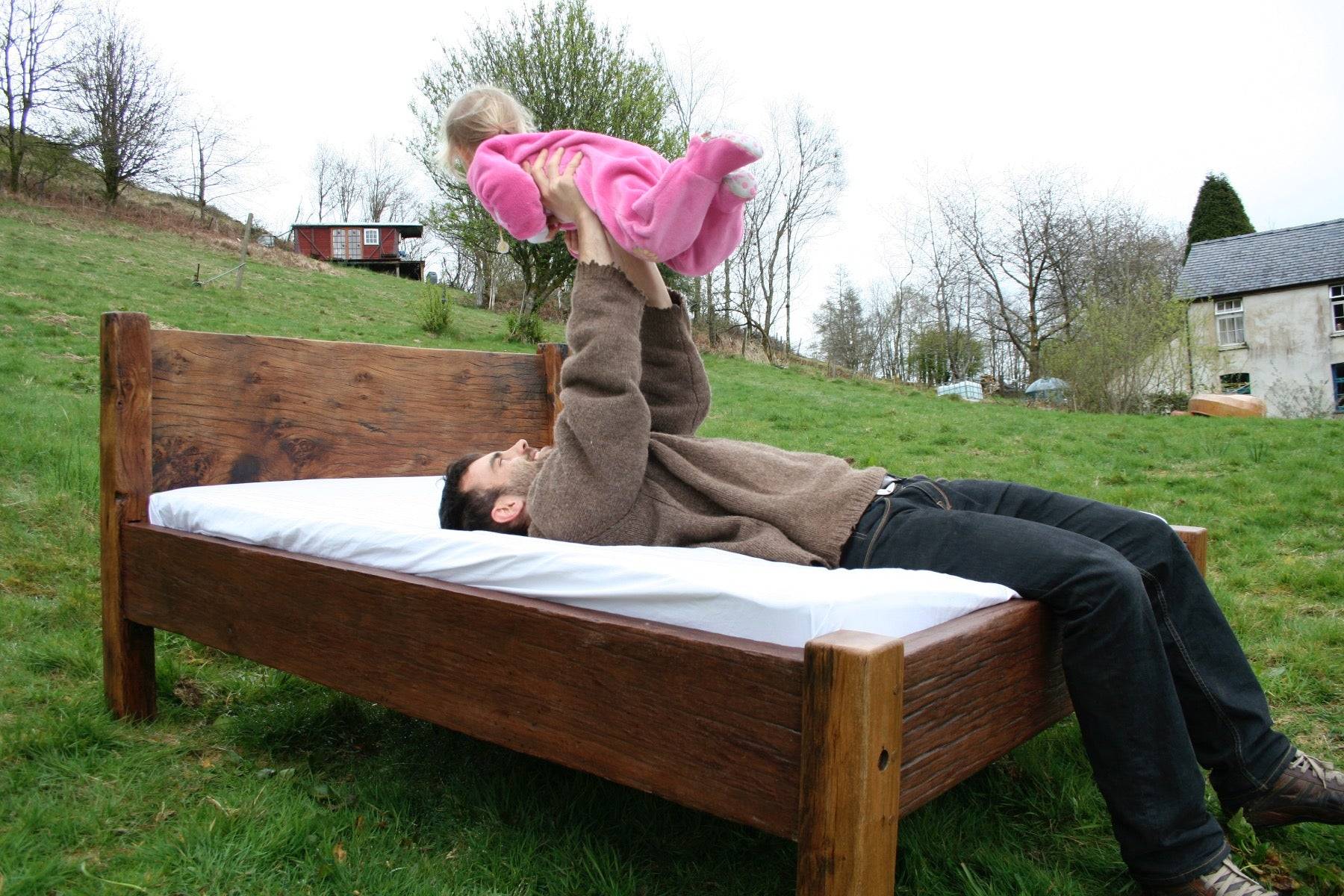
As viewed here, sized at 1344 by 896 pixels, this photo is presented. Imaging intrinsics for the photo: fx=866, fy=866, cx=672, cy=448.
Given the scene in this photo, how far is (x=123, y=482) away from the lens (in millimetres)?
2602

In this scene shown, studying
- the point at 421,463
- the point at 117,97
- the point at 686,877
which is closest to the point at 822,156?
the point at 117,97

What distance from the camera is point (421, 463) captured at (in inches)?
132

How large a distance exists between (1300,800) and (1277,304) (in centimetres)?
3281

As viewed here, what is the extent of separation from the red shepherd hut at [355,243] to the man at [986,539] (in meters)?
37.7

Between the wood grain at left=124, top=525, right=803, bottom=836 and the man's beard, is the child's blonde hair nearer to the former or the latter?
the man's beard

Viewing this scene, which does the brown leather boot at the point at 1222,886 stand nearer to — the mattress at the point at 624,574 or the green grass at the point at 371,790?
the green grass at the point at 371,790

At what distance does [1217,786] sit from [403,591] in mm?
1768

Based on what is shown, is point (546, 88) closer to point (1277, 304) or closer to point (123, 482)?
point (123, 482)

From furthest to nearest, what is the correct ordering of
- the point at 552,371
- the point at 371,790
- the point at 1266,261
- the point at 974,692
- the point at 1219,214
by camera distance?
1. the point at 1219,214
2. the point at 1266,261
3. the point at 552,371
4. the point at 371,790
5. the point at 974,692

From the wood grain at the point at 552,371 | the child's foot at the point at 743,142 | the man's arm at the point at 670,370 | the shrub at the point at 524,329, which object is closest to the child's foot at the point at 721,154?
the child's foot at the point at 743,142

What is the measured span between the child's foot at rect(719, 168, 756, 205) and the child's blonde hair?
2.64 feet

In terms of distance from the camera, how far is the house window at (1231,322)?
95.7 feet

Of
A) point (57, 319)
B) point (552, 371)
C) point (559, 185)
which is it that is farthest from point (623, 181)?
point (57, 319)

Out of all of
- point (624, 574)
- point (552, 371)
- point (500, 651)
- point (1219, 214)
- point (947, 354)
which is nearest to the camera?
point (624, 574)
